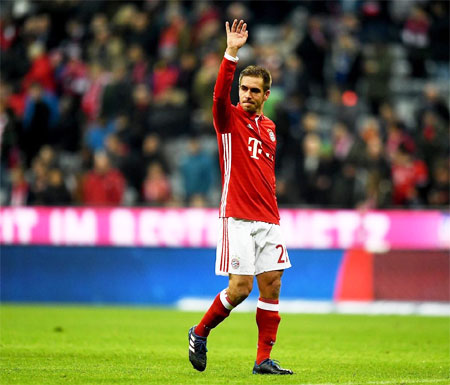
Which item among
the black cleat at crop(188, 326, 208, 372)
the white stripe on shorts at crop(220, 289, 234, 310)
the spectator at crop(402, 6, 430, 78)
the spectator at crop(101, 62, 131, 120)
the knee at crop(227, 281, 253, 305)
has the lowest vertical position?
the black cleat at crop(188, 326, 208, 372)

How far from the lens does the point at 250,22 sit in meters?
22.4

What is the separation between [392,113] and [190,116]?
4119mm

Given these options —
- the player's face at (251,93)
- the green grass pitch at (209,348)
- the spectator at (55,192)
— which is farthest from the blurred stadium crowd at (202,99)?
the player's face at (251,93)

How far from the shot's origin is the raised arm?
7.45 m

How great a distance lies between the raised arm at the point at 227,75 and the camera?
7.45 meters

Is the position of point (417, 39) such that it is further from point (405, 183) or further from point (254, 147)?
point (254, 147)

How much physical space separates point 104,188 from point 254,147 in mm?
11199

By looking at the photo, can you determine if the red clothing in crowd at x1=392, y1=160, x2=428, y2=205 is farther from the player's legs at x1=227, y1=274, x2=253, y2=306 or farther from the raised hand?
the raised hand

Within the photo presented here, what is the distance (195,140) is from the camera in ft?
63.4

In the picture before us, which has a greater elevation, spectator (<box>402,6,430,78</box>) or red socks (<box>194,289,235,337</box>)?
spectator (<box>402,6,430,78</box>)

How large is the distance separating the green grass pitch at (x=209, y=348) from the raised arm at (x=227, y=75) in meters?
2.02

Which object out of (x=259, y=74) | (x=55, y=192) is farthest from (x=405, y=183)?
(x=259, y=74)

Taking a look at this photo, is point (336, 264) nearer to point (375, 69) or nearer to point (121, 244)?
point (121, 244)

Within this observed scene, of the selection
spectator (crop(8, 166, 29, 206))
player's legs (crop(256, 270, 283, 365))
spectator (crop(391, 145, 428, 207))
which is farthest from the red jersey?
spectator (crop(8, 166, 29, 206))
